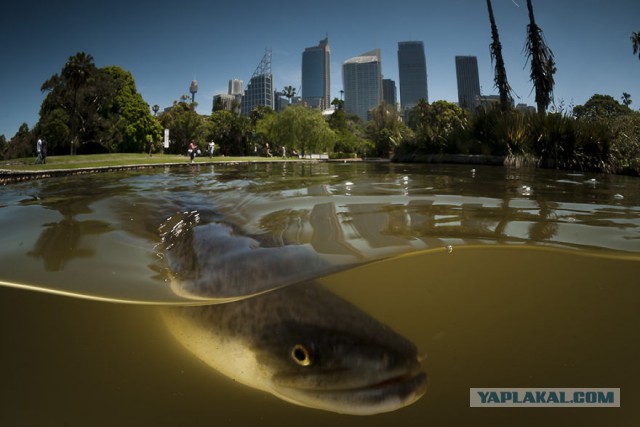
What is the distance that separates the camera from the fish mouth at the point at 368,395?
4.54 feet

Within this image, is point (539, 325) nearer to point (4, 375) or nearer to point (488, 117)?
point (4, 375)

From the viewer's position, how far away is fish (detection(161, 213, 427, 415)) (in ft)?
4.72

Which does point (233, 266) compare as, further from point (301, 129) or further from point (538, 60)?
point (301, 129)

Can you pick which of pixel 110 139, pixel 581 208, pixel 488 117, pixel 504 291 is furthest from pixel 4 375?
pixel 110 139

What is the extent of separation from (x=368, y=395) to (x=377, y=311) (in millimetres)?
781

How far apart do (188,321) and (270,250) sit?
2.23ft

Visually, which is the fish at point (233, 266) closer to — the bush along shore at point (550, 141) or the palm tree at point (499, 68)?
the bush along shore at point (550, 141)

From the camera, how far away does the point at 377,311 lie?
2.14 meters

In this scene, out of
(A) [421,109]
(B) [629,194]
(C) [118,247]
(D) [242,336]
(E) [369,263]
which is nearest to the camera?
(D) [242,336]

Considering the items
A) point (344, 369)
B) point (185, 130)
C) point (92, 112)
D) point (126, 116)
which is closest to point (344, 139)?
point (185, 130)

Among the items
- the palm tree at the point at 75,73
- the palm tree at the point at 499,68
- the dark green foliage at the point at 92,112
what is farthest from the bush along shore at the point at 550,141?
the palm tree at the point at 75,73

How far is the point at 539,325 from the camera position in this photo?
199 cm

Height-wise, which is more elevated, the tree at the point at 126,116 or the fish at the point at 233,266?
the tree at the point at 126,116

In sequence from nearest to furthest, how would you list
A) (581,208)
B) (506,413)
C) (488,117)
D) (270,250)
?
1. (506,413)
2. (270,250)
3. (581,208)
4. (488,117)
